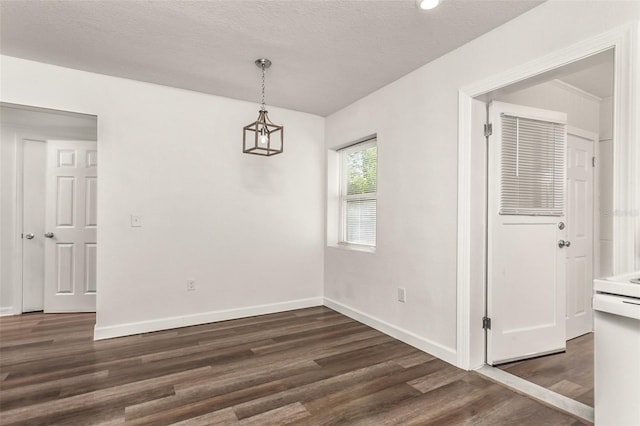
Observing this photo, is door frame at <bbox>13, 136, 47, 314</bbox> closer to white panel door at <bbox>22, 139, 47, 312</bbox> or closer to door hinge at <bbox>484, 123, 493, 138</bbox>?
white panel door at <bbox>22, 139, 47, 312</bbox>

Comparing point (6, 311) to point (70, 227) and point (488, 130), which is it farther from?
point (488, 130)

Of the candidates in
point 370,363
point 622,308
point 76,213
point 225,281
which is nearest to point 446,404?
point 370,363

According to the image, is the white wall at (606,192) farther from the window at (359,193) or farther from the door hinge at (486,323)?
the window at (359,193)

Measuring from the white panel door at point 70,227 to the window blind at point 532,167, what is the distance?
4.59 meters

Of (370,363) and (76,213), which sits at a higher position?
(76,213)

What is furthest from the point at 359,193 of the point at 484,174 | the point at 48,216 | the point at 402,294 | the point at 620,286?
the point at 48,216

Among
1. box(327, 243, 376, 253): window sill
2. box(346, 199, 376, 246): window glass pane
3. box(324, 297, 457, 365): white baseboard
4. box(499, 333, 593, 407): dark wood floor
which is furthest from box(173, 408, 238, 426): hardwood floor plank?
box(346, 199, 376, 246): window glass pane

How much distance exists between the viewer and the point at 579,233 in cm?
330

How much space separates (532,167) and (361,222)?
6.24 feet

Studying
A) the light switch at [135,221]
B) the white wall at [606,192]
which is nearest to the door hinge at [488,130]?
the white wall at [606,192]

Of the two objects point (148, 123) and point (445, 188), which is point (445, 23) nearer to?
point (445, 188)

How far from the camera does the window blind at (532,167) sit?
2.63 meters

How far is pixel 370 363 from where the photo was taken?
103 inches

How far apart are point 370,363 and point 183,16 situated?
290 centimetres
